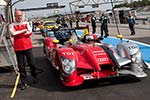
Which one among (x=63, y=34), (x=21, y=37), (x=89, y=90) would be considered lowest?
(x=89, y=90)

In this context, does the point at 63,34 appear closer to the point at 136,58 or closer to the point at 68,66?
the point at 136,58

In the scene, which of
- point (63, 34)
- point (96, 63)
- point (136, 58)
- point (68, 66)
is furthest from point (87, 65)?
point (63, 34)

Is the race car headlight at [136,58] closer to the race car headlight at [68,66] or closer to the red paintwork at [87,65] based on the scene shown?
the red paintwork at [87,65]

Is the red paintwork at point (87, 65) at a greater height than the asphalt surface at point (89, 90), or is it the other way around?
the red paintwork at point (87, 65)

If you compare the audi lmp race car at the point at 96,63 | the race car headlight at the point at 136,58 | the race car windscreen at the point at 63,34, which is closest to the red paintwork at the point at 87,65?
the audi lmp race car at the point at 96,63

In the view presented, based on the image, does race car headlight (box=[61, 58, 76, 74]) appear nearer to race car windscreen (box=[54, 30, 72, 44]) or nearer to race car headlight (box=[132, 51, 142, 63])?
race car headlight (box=[132, 51, 142, 63])

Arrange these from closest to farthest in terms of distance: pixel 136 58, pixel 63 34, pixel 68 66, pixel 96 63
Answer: pixel 68 66
pixel 96 63
pixel 136 58
pixel 63 34

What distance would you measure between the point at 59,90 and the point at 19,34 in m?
1.56

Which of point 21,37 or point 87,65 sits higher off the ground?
point 21,37

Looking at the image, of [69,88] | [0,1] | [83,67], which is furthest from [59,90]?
[0,1]

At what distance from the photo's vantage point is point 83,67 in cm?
752

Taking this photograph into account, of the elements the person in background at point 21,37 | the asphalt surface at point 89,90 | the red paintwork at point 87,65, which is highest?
the person in background at point 21,37

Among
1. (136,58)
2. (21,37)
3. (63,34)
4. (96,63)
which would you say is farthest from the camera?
(63,34)

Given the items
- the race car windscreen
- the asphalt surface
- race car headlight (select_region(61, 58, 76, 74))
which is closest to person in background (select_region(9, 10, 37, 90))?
the asphalt surface
